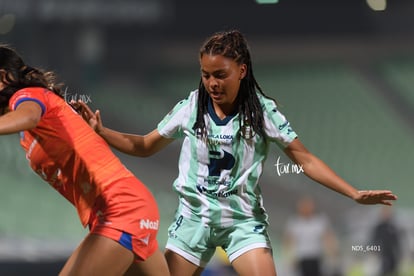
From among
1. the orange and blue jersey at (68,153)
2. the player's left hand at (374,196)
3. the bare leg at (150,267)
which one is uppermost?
the orange and blue jersey at (68,153)

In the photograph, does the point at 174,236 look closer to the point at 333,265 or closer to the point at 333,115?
the point at 333,115

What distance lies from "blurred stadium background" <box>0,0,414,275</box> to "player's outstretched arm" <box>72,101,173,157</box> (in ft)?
7.56

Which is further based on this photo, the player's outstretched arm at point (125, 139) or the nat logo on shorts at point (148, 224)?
the player's outstretched arm at point (125, 139)

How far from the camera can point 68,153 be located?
3.07m

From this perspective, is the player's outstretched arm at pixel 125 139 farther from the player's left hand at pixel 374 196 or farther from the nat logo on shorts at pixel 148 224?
the player's left hand at pixel 374 196

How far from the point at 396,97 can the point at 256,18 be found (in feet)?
8.63

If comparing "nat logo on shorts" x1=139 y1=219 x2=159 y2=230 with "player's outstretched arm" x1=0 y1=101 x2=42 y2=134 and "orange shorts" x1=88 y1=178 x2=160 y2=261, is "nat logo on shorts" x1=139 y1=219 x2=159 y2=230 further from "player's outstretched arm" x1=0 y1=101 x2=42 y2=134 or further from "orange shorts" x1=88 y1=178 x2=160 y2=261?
"player's outstretched arm" x1=0 y1=101 x2=42 y2=134

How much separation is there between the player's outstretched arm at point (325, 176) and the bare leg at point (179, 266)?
0.61 m

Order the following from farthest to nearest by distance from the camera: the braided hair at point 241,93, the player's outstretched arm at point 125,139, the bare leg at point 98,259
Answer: the player's outstretched arm at point 125,139
the braided hair at point 241,93
the bare leg at point 98,259

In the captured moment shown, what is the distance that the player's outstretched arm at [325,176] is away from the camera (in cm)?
334

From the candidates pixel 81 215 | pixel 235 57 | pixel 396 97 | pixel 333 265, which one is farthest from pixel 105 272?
pixel 396 97

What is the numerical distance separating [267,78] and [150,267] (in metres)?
3.00

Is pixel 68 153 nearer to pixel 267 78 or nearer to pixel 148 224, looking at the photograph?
pixel 148 224
